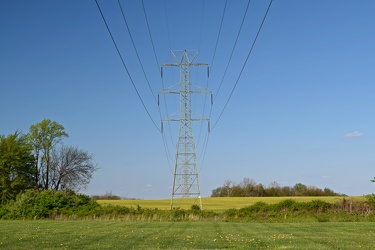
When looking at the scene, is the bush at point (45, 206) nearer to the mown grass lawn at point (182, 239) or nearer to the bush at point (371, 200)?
the mown grass lawn at point (182, 239)

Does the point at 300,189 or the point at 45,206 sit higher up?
the point at 300,189

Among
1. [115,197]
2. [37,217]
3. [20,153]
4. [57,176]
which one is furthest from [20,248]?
[115,197]

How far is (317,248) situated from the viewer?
639 inches

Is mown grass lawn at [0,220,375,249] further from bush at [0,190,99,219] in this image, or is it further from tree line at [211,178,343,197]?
tree line at [211,178,343,197]

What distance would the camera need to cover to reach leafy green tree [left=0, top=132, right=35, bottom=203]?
6662 centimetres

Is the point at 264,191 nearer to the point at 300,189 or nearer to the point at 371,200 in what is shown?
the point at 300,189

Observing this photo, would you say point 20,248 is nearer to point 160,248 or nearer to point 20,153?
point 160,248

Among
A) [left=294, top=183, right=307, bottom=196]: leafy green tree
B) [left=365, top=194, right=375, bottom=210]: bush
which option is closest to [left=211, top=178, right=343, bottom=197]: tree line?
[left=294, top=183, right=307, bottom=196]: leafy green tree

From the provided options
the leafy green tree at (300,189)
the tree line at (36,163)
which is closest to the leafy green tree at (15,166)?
the tree line at (36,163)

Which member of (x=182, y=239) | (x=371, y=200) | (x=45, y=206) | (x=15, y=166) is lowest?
(x=182, y=239)

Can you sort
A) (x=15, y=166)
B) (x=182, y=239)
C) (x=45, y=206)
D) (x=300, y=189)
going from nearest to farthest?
(x=182, y=239) < (x=45, y=206) < (x=15, y=166) < (x=300, y=189)

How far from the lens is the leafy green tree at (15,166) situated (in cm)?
6662

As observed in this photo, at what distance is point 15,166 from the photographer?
230 feet

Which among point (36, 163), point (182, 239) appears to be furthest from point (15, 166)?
point (182, 239)
